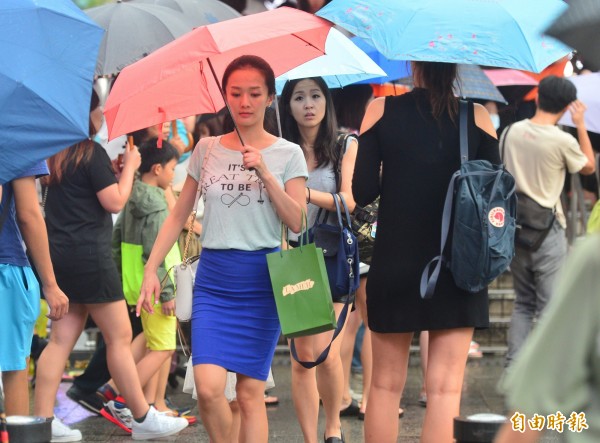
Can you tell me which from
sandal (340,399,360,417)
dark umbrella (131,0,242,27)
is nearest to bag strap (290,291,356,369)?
sandal (340,399,360,417)

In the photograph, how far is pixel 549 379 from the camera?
8.35 ft

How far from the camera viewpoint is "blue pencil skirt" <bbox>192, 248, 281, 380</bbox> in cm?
551

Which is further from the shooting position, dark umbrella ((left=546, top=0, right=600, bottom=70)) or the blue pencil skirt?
the blue pencil skirt

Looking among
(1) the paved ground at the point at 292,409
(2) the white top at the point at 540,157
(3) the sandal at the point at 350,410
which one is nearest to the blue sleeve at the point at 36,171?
(1) the paved ground at the point at 292,409

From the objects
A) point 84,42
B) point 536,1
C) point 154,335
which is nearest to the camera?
point 84,42

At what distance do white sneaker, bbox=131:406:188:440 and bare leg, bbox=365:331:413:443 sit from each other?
241 cm

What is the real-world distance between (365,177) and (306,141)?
61.4 inches

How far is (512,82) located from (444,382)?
25.1ft

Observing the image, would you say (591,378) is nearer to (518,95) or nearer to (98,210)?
(98,210)

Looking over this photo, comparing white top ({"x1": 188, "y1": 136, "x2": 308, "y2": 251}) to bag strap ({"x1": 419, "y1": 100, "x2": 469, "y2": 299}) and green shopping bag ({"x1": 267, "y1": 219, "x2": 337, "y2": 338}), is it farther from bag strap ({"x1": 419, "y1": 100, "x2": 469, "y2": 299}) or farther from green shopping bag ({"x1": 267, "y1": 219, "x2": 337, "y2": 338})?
bag strap ({"x1": 419, "y1": 100, "x2": 469, "y2": 299})

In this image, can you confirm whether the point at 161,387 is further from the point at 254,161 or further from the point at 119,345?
the point at 254,161

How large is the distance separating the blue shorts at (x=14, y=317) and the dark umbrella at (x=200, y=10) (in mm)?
2885

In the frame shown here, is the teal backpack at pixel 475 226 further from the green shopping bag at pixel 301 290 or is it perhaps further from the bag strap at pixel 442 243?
the green shopping bag at pixel 301 290

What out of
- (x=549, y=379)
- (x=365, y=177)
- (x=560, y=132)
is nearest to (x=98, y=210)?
(x=365, y=177)
